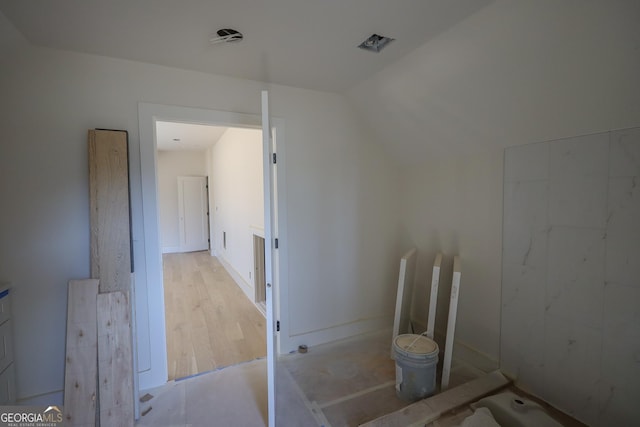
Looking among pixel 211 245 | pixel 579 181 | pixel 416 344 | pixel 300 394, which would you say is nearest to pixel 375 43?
pixel 579 181

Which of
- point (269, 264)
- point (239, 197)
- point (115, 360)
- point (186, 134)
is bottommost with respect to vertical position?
point (115, 360)

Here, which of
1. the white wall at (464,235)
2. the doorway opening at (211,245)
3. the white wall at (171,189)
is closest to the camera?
the white wall at (464,235)

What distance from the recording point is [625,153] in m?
1.64

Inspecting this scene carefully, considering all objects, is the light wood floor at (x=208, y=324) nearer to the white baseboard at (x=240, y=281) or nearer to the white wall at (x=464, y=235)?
the white baseboard at (x=240, y=281)

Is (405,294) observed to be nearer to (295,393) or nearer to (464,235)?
(464,235)

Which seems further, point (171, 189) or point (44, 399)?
A: point (171, 189)

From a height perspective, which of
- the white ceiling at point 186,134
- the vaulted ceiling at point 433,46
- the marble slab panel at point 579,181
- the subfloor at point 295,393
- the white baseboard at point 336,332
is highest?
the white ceiling at point 186,134

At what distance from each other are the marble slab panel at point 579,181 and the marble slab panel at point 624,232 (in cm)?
5

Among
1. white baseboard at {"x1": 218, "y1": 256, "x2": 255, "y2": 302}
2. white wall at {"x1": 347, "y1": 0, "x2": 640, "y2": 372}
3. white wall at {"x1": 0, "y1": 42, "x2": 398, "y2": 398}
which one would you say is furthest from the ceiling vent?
white baseboard at {"x1": 218, "y1": 256, "x2": 255, "y2": 302}

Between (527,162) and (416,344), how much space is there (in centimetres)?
157

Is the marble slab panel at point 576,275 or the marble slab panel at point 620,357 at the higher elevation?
the marble slab panel at point 576,275

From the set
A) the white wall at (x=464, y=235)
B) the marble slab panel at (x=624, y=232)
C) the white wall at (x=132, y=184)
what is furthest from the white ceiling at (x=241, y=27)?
the marble slab panel at (x=624, y=232)

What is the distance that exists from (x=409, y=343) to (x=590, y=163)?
5.54 feet

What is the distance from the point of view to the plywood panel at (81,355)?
5.89 feet
